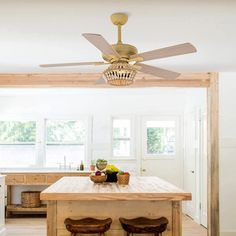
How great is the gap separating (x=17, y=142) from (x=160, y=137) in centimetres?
302

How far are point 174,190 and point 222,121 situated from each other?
2.28m

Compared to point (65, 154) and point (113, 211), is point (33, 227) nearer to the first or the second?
point (65, 154)

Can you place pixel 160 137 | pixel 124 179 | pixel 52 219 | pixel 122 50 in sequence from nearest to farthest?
pixel 122 50
pixel 52 219
pixel 124 179
pixel 160 137

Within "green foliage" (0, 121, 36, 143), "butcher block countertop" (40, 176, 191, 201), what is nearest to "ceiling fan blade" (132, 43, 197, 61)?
"butcher block countertop" (40, 176, 191, 201)

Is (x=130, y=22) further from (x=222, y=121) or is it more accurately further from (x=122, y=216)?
(x=222, y=121)

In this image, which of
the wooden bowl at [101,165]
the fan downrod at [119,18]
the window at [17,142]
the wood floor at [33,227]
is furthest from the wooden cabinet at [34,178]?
the fan downrod at [119,18]

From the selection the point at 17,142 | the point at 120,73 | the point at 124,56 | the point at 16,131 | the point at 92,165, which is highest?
the point at 124,56

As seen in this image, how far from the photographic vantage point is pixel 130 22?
3305 millimetres

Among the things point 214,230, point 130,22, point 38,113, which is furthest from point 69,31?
point 38,113

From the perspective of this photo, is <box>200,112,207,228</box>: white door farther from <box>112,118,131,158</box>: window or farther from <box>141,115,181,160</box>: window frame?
<box>112,118,131,158</box>: window

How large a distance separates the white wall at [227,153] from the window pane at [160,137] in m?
2.43

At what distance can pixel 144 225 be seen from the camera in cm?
352

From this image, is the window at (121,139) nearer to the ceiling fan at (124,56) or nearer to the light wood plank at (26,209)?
the light wood plank at (26,209)

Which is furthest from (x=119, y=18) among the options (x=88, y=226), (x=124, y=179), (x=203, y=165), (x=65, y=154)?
(x=65, y=154)
